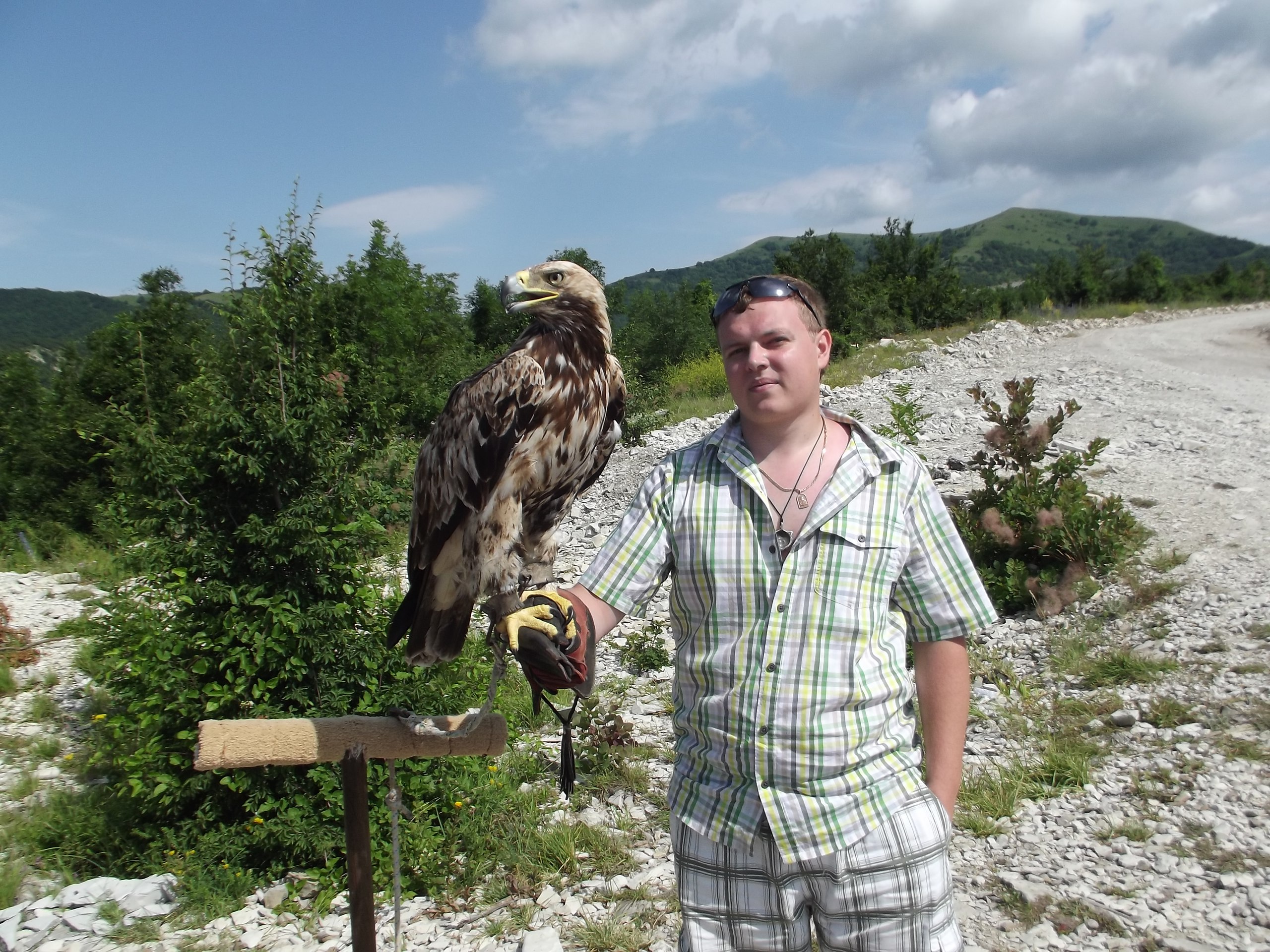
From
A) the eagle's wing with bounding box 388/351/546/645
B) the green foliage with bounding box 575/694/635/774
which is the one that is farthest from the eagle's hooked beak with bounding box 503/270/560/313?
the green foliage with bounding box 575/694/635/774

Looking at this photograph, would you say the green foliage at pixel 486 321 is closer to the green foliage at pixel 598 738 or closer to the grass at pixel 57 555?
the grass at pixel 57 555

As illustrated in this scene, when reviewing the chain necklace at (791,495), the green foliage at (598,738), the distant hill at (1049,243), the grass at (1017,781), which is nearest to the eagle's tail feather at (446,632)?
the chain necklace at (791,495)

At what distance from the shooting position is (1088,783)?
4.51m

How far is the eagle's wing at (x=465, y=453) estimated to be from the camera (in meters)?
2.76

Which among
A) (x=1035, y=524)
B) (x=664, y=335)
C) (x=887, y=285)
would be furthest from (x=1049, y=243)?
(x=1035, y=524)

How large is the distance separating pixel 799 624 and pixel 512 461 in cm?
133

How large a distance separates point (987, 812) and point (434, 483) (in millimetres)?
3679

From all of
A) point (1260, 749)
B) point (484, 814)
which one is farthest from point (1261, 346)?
point (484, 814)

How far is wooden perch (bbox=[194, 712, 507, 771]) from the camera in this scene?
2.33 meters

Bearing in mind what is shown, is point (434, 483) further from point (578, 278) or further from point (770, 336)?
point (770, 336)

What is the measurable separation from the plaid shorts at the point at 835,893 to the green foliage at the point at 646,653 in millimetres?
5111

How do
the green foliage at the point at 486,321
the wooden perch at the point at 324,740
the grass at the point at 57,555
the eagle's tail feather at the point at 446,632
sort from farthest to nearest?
the green foliage at the point at 486,321 → the grass at the point at 57,555 → the eagle's tail feather at the point at 446,632 → the wooden perch at the point at 324,740

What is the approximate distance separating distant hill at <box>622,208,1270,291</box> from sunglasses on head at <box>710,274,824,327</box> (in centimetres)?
8991

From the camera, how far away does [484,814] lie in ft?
15.4
